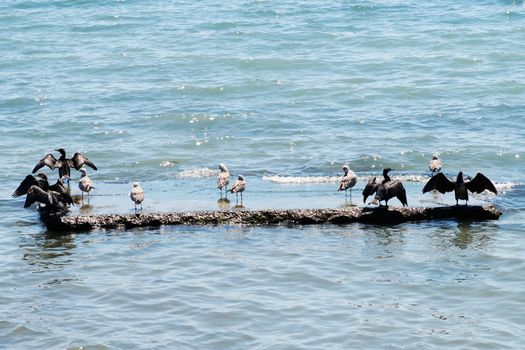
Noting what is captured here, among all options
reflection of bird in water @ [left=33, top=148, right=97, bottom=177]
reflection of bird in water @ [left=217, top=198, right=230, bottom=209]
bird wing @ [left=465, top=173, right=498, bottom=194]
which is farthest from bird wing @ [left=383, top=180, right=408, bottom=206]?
reflection of bird in water @ [left=33, top=148, right=97, bottom=177]

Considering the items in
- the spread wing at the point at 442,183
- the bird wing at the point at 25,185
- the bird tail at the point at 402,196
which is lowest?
the bird tail at the point at 402,196

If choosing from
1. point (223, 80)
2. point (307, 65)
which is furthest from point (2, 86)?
point (307, 65)

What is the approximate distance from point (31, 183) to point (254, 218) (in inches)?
168

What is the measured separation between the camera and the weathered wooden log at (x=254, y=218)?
17.5 metres

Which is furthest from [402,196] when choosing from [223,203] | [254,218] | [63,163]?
[63,163]

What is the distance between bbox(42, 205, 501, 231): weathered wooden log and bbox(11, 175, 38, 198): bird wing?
143 cm

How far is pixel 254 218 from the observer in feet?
57.9

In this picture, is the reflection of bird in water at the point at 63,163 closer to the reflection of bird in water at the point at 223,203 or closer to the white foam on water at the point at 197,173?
the white foam on water at the point at 197,173

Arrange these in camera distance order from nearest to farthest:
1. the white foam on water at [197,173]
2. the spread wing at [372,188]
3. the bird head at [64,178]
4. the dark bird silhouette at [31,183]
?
the spread wing at [372,188], the dark bird silhouette at [31,183], the bird head at [64,178], the white foam on water at [197,173]

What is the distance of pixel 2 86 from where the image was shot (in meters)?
33.7

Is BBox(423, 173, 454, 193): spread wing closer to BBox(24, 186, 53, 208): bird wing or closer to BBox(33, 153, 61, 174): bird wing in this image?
BBox(24, 186, 53, 208): bird wing

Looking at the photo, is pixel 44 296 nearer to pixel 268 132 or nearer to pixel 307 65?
pixel 268 132

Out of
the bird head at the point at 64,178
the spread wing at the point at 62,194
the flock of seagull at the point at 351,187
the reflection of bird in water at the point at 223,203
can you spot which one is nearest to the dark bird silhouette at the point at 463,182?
the flock of seagull at the point at 351,187

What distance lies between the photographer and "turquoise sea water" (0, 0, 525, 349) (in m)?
13.7
